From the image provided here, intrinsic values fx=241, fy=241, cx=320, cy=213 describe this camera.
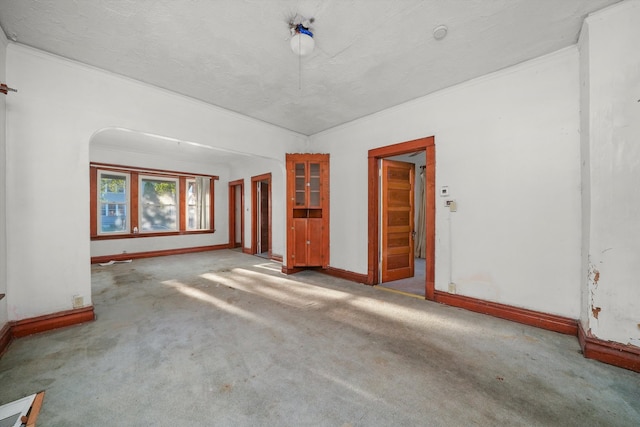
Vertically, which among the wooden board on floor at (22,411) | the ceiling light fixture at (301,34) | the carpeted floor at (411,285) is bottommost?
the carpeted floor at (411,285)

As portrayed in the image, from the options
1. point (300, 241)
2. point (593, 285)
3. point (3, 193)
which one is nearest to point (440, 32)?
point (593, 285)

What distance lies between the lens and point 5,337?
224 cm

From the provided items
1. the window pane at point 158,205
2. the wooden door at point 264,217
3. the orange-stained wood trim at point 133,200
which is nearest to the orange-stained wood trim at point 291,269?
the wooden door at point 264,217

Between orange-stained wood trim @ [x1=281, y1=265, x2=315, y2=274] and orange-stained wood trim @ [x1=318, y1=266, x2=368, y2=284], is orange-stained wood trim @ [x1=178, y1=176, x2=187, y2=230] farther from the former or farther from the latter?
orange-stained wood trim @ [x1=318, y1=266, x2=368, y2=284]

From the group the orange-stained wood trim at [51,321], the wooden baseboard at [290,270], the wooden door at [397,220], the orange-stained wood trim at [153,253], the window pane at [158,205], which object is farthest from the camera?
the window pane at [158,205]

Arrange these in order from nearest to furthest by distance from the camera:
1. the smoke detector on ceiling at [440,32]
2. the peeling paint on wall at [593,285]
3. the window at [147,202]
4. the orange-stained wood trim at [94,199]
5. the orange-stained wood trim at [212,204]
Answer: the peeling paint on wall at [593,285] < the smoke detector on ceiling at [440,32] < the orange-stained wood trim at [94,199] < the window at [147,202] < the orange-stained wood trim at [212,204]

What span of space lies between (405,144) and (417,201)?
12.9 feet

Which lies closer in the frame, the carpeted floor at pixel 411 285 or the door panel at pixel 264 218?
the carpeted floor at pixel 411 285

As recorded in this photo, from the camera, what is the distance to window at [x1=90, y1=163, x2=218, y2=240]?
20.4 ft

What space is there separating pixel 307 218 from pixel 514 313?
3.42 metres

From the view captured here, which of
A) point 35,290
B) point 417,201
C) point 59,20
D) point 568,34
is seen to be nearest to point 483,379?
point 568,34

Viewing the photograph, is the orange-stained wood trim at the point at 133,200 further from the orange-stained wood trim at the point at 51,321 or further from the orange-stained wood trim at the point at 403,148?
the orange-stained wood trim at the point at 403,148

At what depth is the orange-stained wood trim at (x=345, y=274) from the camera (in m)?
4.33

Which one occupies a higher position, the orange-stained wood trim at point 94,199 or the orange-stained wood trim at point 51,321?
the orange-stained wood trim at point 94,199
